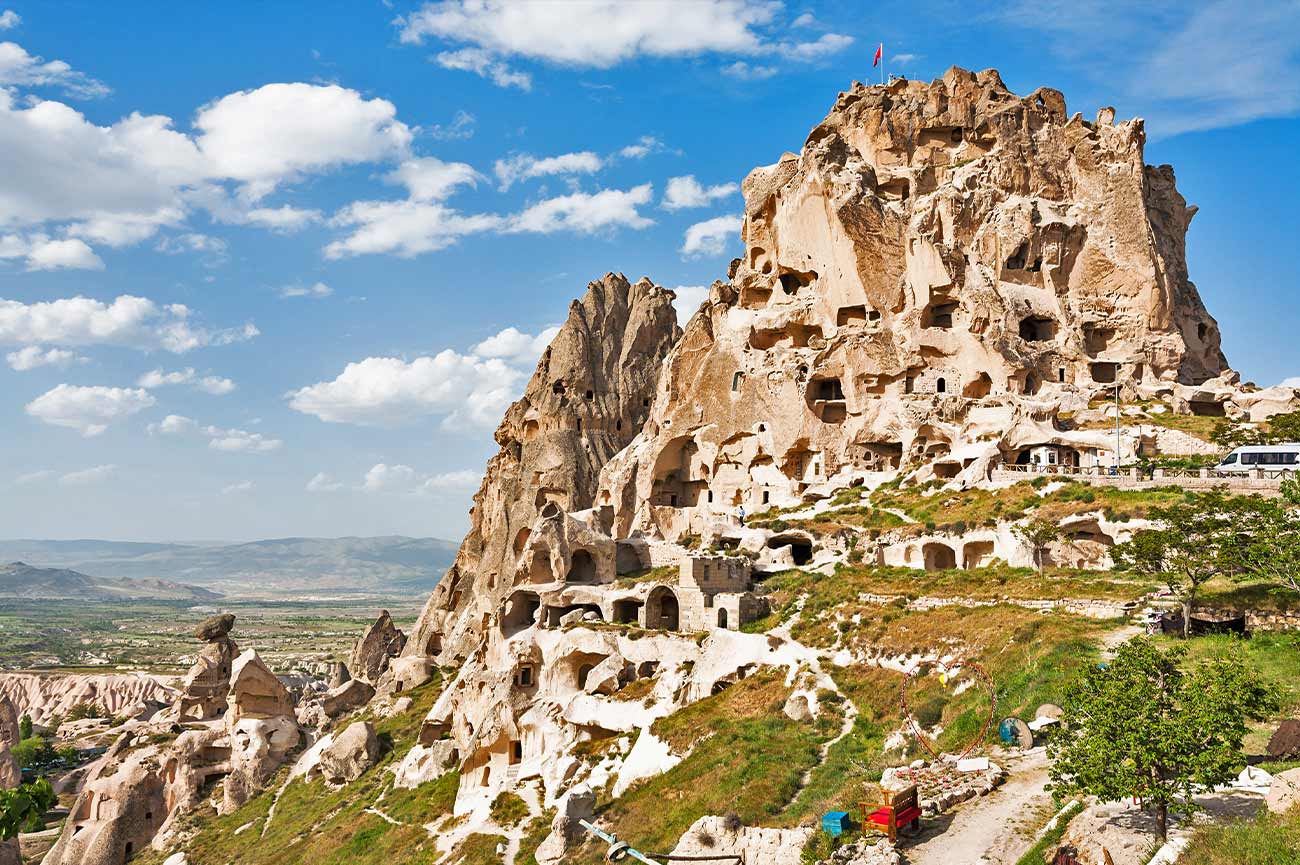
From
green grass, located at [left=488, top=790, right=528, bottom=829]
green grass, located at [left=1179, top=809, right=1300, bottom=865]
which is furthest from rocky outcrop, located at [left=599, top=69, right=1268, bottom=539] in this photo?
green grass, located at [left=1179, top=809, right=1300, bottom=865]

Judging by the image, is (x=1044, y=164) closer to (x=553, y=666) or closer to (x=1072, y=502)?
(x=1072, y=502)

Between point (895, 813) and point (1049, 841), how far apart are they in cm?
276

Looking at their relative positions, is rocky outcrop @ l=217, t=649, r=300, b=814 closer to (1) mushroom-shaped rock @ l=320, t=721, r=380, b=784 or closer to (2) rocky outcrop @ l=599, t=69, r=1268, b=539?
(1) mushroom-shaped rock @ l=320, t=721, r=380, b=784

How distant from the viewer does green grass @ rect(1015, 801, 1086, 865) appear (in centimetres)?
1646

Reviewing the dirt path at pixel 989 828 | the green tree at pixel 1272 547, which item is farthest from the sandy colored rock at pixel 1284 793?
the green tree at pixel 1272 547

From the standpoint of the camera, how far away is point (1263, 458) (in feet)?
144

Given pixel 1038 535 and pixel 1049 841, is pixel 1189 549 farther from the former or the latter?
pixel 1049 841

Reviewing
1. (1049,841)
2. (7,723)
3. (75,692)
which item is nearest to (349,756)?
(7,723)

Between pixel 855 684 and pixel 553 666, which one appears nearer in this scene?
pixel 855 684

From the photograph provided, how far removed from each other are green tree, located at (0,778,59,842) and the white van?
2296 inches

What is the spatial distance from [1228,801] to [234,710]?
53.4 meters

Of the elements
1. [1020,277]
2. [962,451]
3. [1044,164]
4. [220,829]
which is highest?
[1044,164]

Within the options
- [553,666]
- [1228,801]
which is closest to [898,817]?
[1228,801]

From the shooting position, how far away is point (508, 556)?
71375mm
